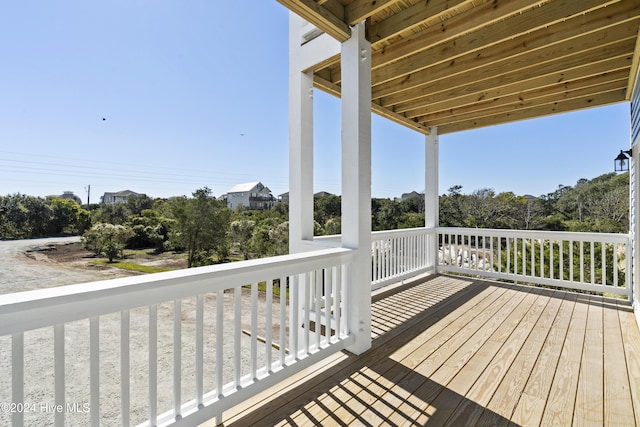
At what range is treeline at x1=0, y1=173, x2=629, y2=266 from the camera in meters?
2.39

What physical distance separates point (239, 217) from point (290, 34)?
3780 millimetres

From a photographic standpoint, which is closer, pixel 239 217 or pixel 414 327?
pixel 414 327

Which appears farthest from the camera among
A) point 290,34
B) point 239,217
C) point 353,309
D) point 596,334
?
point 239,217

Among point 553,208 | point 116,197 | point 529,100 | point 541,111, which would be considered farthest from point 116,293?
point 553,208

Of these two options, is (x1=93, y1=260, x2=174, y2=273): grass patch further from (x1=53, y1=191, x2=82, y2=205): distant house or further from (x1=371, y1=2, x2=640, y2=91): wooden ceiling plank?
(x1=371, y1=2, x2=640, y2=91): wooden ceiling plank

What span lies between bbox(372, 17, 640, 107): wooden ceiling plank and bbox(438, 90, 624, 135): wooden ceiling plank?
1335mm

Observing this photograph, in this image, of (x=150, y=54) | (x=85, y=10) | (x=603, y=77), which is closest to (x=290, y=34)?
(x=85, y=10)

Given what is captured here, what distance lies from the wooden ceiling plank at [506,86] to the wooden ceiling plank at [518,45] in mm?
553

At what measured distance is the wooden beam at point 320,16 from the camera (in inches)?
78.7

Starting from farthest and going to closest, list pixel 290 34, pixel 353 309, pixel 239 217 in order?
pixel 239 217 → pixel 290 34 → pixel 353 309

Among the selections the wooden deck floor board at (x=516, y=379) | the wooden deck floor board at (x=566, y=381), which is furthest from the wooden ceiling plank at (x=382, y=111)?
the wooden deck floor board at (x=566, y=381)

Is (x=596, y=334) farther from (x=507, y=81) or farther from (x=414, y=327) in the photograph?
(x=507, y=81)

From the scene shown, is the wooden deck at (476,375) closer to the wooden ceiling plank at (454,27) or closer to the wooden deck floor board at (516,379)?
the wooden deck floor board at (516,379)

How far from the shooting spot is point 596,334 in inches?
107
